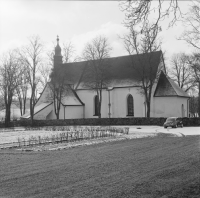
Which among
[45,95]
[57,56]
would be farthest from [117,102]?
[57,56]

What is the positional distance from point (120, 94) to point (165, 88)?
7.50m

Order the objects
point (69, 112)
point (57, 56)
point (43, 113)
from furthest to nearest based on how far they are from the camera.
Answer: point (57, 56) → point (43, 113) → point (69, 112)

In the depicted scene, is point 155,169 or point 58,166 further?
point 58,166

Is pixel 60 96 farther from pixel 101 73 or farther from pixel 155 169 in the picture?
pixel 155 169

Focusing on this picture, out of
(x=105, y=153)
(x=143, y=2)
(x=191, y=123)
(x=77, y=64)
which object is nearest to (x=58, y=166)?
(x=105, y=153)

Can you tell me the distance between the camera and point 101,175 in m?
9.79

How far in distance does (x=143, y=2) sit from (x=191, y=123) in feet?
120

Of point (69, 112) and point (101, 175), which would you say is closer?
point (101, 175)

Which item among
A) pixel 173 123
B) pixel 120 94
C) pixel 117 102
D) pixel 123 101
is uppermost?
pixel 120 94

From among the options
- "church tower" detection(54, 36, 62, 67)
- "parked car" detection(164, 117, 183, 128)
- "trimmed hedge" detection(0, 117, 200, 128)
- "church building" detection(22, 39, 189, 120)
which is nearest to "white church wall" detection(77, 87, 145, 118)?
"church building" detection(22, 39, 189, 120)

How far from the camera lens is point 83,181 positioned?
29.5 feet

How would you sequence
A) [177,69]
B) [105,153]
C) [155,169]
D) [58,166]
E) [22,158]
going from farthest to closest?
[177,69] < [105,153] < [22,158] < [58,166] < [155,169]

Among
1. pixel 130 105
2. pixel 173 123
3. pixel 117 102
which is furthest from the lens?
pixel 117 102

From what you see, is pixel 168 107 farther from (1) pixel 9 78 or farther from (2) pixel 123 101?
(1) pixel 9 78
